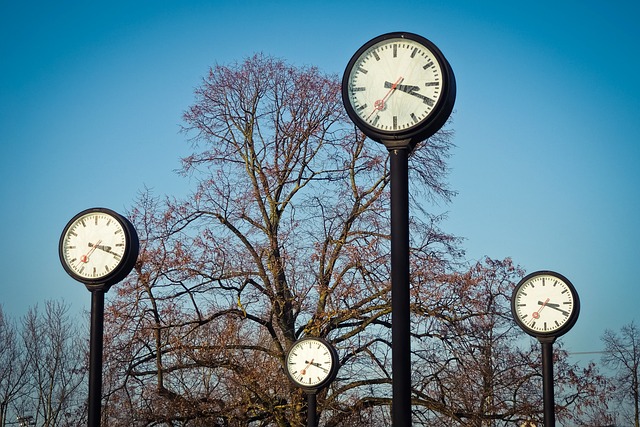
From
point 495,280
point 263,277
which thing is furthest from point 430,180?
point 263,277

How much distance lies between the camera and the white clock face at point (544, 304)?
11406mm

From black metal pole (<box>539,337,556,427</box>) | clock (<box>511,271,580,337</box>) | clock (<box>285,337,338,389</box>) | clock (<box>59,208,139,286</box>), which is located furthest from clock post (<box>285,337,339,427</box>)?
clock (<box>59,208,139,286</box>)

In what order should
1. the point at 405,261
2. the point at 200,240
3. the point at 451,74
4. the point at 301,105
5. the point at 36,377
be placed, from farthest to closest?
the point at 36,377 → the point at 301,105 → the point at 200,240 → the point at 451,74 → the point at 405,261

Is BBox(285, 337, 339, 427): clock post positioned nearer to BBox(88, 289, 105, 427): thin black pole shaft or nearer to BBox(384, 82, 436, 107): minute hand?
BBox(88, 289, 105, 427): thin black pole shaft

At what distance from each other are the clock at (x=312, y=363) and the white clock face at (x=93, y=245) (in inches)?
269

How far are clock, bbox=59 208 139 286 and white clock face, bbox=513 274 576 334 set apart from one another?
19.3 feet

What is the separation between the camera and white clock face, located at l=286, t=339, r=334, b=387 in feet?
45.0

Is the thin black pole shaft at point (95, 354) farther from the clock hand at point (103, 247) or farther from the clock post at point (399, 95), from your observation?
the clock post at point (399, 95)

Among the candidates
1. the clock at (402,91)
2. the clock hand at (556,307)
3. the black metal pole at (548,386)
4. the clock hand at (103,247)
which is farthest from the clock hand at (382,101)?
the clock hand at (556,307)

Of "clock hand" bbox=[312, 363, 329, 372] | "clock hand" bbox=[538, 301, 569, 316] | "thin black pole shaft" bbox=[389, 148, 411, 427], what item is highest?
"clock hand" bbox=[538, 301, 569, 316]

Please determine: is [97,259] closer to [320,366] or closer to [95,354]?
[95,354]

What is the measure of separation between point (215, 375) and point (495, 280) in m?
6.02

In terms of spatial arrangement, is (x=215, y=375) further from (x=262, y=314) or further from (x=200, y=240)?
(x=200, y=240)

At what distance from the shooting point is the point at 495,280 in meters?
19.0
